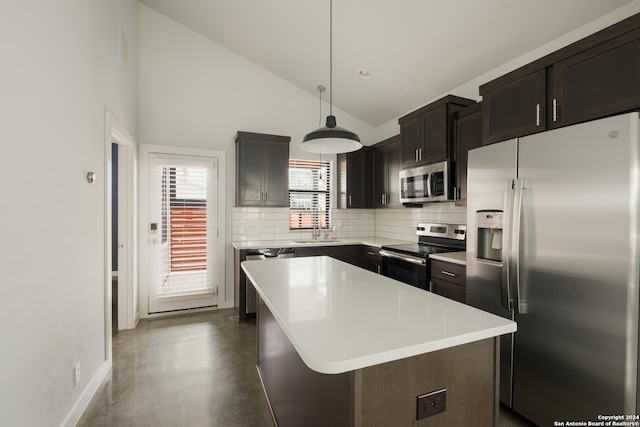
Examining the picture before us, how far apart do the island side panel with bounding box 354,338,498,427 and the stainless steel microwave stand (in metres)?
2.19

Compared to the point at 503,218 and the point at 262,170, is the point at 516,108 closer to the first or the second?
the point at 503,218

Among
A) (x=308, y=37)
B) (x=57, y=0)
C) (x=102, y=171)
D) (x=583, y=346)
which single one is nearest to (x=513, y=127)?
(x=583, y=346)

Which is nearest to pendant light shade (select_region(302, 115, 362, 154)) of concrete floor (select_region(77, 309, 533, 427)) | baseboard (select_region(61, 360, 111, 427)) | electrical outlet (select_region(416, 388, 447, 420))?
electrical outlet (select_region(416, 388, 447, 420))

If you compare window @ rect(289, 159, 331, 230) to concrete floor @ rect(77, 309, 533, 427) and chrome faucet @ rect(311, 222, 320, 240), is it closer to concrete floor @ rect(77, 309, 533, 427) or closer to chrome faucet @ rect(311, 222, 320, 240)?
chrome faucet @ rect(311, 222, 320, 240)

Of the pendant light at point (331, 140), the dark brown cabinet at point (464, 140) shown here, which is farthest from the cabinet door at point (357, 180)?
the pendant light at point (331, 140)

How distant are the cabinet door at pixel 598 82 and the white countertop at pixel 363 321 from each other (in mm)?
1381

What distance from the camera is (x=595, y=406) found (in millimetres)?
1544

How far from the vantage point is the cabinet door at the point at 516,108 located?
2.00 m

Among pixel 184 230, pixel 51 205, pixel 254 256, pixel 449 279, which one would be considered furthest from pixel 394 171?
pixel 51 205

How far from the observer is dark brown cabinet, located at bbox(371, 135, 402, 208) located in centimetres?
407

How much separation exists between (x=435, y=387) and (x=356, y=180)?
3.74 meters

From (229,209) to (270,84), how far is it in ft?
6.46

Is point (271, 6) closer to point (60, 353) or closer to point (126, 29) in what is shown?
point (126, 29)

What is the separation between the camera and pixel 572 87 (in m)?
1.82
